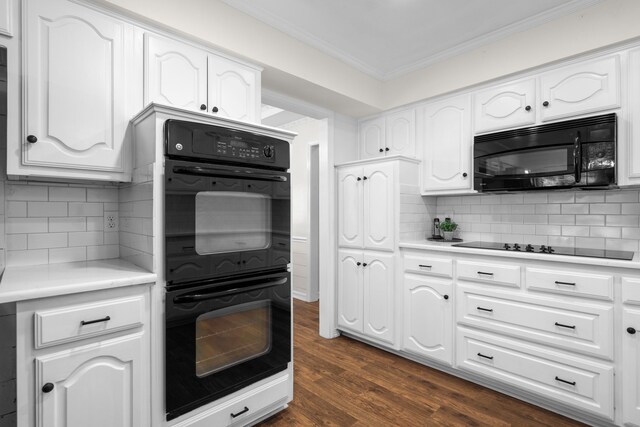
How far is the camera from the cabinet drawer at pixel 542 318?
6.29ft

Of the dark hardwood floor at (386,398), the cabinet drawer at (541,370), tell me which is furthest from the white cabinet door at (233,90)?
the cabinet drawer at (541,370)

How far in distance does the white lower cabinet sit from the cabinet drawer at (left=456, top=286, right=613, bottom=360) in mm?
631

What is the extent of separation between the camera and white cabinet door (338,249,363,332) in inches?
124

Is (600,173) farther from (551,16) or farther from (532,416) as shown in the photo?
(532,416)

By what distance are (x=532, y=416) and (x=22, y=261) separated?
3.05 m

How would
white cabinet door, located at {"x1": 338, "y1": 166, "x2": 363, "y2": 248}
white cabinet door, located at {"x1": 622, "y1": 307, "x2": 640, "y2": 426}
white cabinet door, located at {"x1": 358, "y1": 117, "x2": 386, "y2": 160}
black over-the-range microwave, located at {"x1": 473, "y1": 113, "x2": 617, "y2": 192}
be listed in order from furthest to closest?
1. white cabinet door, located at {"x1": 358, "y1": 117, "x2": 386, "y2": 160}
2. white cabinet door, located at {"x1": 338, "y1": 166, "x2": 363, "y2": 248}
3. black over-the-range microwave, located at {"x1": 473, "y1": 113, "x2": 617, "y2": 192}
4. white cabinet door, located at {"x1": 622, "y1": 307, "x2": 640, "y2": 426}

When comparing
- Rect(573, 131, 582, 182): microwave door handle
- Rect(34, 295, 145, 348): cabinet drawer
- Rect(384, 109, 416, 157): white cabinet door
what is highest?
Rect(384, 109, 416, 157): white cabinet door

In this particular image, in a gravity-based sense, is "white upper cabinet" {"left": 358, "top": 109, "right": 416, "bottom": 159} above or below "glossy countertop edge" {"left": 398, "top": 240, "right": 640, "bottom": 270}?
above

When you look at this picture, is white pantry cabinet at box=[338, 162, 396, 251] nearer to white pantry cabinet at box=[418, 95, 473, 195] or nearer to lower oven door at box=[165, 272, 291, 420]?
white pantry cabinet at box=[418, 95, 473, 195]

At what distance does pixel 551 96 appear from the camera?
7.67ft

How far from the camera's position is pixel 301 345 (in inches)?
124

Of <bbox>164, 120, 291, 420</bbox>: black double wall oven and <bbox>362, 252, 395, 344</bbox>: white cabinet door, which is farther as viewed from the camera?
<bbox>362, 252, 395, 344</bbox>: white cabinet door

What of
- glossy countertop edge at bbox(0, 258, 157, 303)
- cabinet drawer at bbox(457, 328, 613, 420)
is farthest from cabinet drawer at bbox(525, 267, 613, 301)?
glossy countertop edge at bbox(0, 258, 157, 303)

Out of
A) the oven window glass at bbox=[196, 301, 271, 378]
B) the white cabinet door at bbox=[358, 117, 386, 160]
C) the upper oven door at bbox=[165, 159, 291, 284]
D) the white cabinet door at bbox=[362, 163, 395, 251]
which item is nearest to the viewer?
the upper oven door at bbox=[165, 159, 291, 284]
